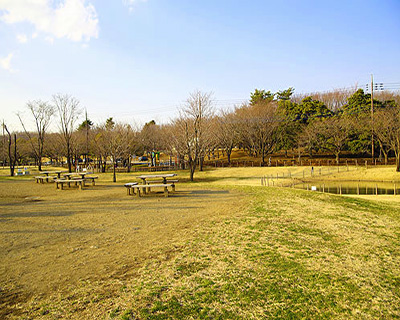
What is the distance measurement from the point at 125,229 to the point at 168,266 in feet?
8.64

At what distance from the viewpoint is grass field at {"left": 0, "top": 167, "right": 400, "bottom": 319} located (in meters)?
3.38

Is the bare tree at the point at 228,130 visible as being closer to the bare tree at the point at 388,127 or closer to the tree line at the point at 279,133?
the tree line at the point at 279,133

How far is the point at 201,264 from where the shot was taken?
4617 millimetres

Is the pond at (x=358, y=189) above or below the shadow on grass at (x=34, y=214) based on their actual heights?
below

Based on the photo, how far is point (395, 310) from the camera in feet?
11.1

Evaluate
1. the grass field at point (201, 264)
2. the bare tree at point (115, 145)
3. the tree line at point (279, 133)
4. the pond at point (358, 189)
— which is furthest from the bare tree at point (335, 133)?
the grass field at point (201, 264)

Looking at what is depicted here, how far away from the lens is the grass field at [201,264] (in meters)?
3.38

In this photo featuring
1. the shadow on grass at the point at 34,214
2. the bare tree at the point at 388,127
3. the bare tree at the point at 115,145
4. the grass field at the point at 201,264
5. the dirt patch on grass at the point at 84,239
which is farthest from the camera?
the bare tree at the point at 388,127

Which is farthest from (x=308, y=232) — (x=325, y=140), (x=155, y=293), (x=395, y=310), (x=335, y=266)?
(x=325, y=140)

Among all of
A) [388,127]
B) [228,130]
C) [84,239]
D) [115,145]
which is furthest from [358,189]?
[228,130]

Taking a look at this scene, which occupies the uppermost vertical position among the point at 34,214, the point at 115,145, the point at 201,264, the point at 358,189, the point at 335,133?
the point at 335,133

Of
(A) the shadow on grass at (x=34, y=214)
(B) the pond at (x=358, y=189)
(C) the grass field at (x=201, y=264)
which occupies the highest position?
(A) the shadow on grass at (x=34, y=214)

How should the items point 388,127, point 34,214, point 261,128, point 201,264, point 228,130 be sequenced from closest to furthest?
point 201,264, point 34,214, point 388,127, point 261,128, point 228,130

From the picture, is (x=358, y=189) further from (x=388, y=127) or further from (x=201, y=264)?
(x=201, y=264)
